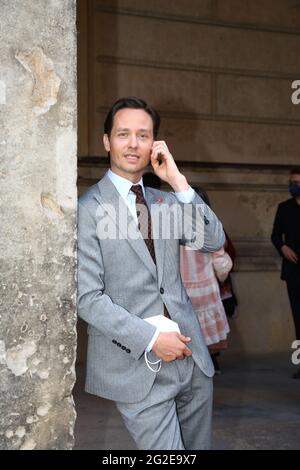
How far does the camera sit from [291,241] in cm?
839

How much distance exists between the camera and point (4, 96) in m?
2.77

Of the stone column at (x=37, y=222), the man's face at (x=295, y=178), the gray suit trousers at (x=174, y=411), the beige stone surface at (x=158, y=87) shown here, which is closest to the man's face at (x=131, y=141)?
the stone column at (x=37, y=222)

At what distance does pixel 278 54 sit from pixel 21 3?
23.9ft

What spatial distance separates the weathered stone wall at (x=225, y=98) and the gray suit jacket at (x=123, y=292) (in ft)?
17.2

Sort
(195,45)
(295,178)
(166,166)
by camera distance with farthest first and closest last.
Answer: (195,45) < (295,178) < (166,166)

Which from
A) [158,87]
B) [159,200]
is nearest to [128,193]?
[159,200]

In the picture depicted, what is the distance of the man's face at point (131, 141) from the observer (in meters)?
3.38

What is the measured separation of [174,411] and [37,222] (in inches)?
36.8

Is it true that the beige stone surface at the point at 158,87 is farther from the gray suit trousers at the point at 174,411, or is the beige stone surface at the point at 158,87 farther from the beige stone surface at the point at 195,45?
the gray suit trousers at the point at 174,411

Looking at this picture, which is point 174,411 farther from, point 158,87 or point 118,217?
point 158,87

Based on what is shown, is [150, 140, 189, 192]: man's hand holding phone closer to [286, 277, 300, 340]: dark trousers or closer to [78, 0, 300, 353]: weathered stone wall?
[286, 277, 300, 340]: dark trousers

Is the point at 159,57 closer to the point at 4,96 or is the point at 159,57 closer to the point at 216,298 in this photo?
the point at 216,298

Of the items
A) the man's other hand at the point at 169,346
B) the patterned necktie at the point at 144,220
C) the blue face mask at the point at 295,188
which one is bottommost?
the man's other hand at the point at 169,346

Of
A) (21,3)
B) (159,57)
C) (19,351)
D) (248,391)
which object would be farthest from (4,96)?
(159,57)
